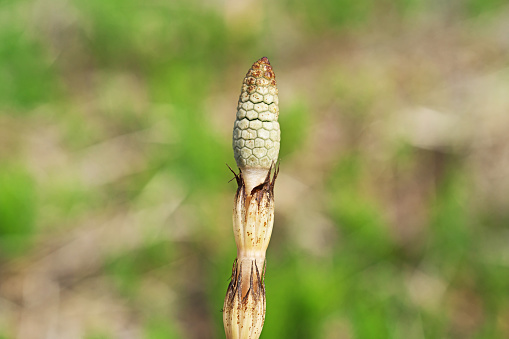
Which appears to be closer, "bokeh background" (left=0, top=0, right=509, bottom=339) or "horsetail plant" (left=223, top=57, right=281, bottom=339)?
"horsetail plant" (left=223, top=57, right=281, bottom=339)

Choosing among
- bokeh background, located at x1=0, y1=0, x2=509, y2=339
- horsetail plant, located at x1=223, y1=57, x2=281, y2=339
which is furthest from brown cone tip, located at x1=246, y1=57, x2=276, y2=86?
bokeh background, located at x1=0, y1=0, x2=509, y2=339

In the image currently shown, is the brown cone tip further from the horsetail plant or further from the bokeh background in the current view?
the bokeh background

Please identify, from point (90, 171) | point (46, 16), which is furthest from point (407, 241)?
point (46, 16)

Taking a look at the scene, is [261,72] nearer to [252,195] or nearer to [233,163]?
[252,195]

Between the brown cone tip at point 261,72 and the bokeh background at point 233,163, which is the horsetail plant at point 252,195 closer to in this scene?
the brown cone tip at point 261,72

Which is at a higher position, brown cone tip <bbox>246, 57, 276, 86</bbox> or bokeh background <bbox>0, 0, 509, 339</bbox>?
→ brown cone tip <bbox>246, 57, 276, 86</bbox>

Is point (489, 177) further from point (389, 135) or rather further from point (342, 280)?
point (342, 280)
